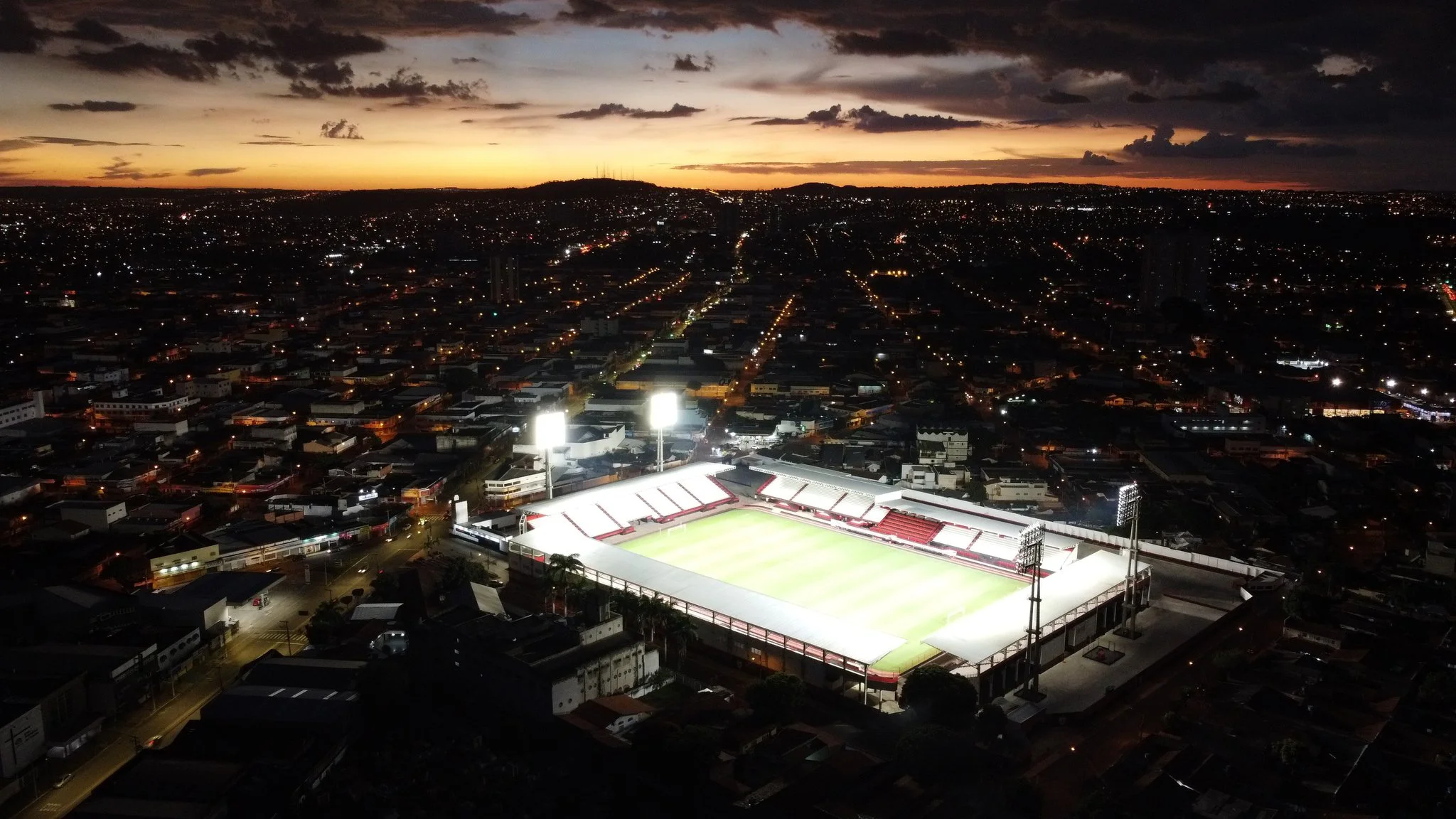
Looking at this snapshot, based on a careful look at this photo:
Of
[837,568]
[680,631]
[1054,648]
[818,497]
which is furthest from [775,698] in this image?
[818,497]

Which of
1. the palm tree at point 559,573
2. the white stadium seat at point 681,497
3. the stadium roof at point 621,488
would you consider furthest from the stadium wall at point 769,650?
the white stadium seat at point 681,497

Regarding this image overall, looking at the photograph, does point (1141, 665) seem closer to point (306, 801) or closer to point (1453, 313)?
point (306, 801)

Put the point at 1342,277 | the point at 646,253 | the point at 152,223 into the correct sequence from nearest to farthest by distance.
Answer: the point at 1342,277, the point at 646,253, the point at 152,223

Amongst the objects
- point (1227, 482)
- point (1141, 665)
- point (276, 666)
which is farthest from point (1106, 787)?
point (1227, 482)

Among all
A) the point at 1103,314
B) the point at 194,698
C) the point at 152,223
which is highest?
the point at 152,223

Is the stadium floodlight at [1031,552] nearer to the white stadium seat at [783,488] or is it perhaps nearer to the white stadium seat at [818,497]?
the white stadium seat at [818,497]

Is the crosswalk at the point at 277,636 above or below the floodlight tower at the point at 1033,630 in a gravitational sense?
below

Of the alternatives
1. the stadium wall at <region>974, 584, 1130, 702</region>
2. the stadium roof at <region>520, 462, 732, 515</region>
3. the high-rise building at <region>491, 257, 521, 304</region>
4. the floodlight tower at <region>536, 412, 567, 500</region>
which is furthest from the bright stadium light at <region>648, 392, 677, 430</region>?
the high-rise building at <region>491, 257, 521, 304</region>
